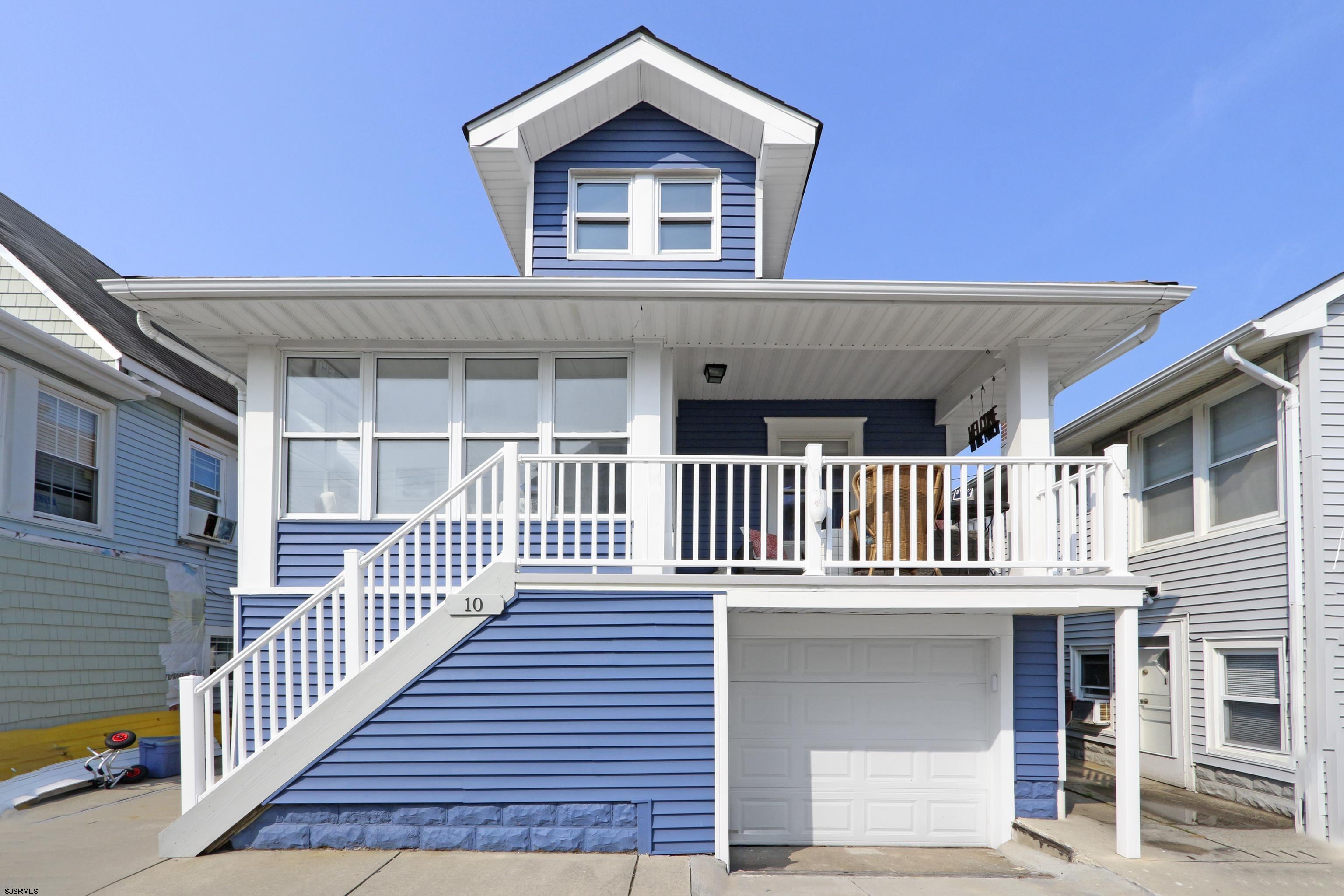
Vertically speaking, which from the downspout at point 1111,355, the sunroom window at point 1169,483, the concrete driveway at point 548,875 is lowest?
the concrete driveway at point 548,875

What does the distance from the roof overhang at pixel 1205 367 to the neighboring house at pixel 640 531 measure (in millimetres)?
1366

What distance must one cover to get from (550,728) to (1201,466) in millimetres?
7358

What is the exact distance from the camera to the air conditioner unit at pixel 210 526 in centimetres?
1184

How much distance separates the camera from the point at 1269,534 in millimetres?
8031

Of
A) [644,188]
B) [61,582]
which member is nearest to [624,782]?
[644,188]

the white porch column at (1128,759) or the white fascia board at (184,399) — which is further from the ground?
the white fascia board at (184,399)

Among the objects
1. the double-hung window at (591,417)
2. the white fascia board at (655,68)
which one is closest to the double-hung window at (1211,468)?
the white fascia board at (655,68)

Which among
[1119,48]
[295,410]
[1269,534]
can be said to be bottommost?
[1269,534]

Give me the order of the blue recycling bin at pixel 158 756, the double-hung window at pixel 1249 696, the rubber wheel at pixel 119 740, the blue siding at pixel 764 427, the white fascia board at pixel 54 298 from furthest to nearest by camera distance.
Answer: the white fascia board at pixel 54 298 < the blue siding at pixel 764 427 < the blue recycling bin at pixel 158 756 < the rubber wheel at pixel 119 740 < the double-hung window at pixel 1249 696

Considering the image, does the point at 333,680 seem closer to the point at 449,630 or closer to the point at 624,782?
the point at 449,630

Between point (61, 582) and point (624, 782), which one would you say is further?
point (61, 582)

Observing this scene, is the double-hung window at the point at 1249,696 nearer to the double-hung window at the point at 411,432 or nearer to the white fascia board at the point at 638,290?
the white fascia board at the point at 638,290

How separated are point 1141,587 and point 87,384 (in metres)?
10.7

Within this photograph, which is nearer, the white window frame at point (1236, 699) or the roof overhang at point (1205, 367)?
the roof overhang at point (1205, 367)
